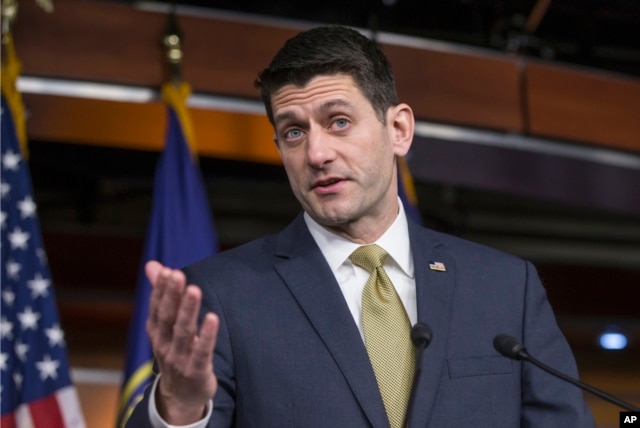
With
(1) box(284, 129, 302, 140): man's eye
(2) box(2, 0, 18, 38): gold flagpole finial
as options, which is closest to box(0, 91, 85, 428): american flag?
(2) box(2, 0, 18, 38): gold flagpole finial

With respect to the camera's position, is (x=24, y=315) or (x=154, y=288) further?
(x=24, y=315)

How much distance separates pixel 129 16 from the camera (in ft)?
12.8

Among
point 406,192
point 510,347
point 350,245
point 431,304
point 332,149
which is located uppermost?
point 406,192

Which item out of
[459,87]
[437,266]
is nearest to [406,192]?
[459,87]

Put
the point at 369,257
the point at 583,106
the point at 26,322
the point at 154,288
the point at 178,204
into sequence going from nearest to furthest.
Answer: the point at 154,288 < the point at 369,257 < the point at 26,322 < the point at 178,204 < the point at 583,106

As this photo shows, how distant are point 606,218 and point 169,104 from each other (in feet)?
12.9

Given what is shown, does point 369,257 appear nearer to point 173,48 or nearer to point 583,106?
point 173,48

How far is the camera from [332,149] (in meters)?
2.01

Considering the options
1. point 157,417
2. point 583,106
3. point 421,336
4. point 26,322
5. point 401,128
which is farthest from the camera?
point 583,106

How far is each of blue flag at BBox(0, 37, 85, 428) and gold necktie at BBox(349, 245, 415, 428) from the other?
169 cm

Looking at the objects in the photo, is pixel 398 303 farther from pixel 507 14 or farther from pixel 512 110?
pixel 507 14

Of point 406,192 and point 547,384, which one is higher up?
point 406,192

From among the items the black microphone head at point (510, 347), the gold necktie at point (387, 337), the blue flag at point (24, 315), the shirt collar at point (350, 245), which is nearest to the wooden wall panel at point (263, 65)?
the blue flag at point (24, 315)

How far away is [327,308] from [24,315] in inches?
68.8
